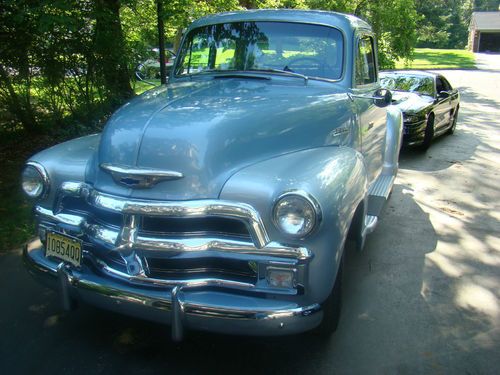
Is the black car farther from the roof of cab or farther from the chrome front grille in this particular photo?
the chrome front grille

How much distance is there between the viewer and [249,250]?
2.35 m

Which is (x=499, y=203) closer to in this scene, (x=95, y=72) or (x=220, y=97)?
(x=220, y=97)

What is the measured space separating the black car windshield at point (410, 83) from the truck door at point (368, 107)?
15.5 feet

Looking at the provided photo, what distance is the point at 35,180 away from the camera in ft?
9.82

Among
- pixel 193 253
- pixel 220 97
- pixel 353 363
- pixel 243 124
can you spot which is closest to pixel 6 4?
pixel 220 97

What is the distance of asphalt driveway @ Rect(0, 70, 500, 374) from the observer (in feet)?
9.18

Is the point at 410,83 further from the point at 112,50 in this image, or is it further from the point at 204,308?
the point at 204,308

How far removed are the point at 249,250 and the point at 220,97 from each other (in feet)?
4.00

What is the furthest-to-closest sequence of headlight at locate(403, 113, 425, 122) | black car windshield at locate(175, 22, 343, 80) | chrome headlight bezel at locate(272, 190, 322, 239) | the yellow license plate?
headlight at locate(403, 113, 425, 122) → black car windshield at locate(175, 22, 343, 80) → the yellow license plate → chrome headlight bezel at locate(272, 190, 322, 239)

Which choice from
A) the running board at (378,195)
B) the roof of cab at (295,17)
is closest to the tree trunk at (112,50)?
the roof of cab at (295,17)

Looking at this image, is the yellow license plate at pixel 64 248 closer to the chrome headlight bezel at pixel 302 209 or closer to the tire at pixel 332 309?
the chrome headlight bezel at pixel 302 209

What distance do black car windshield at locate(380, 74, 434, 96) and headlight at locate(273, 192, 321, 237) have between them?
745 centimetres

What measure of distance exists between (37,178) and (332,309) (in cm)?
198

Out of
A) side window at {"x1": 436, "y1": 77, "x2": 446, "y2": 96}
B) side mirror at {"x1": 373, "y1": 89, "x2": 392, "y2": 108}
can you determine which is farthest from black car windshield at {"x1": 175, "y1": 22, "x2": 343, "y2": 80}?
side window at {"x1": 436, "y1": 77, "x2": 446, "y2": 96}
